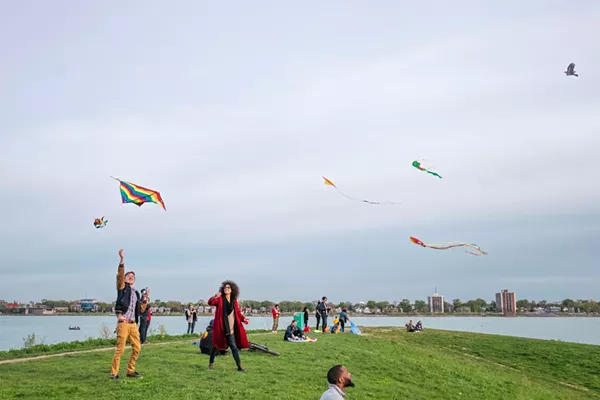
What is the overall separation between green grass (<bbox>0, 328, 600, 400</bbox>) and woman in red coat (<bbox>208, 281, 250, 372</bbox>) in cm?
87

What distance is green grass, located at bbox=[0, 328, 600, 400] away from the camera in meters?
13.5

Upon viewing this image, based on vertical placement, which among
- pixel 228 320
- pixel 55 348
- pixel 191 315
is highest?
pixel 228 320

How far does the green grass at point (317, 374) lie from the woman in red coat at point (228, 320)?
87 cm

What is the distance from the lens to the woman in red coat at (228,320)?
15.4 m

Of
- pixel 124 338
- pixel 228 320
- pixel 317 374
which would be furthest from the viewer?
pixel 317 374

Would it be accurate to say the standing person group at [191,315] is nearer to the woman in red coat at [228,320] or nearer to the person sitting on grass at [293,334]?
the person sitting on grass at [293,334]

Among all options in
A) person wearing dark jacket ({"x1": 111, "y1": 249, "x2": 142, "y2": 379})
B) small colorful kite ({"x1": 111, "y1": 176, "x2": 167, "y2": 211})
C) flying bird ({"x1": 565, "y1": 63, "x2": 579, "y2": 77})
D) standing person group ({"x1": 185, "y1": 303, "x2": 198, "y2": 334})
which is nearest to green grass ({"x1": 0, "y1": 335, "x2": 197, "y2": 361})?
standing person group ({"x1": 185, "y1": 303, "x2": 198, "y2": 334})

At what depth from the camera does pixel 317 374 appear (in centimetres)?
1745

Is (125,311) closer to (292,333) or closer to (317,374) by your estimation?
(317,374)

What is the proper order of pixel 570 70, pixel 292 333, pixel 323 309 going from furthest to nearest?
pixel 323 309
pixel 292 333
pixel 570 70

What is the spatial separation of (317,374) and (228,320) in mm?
3953

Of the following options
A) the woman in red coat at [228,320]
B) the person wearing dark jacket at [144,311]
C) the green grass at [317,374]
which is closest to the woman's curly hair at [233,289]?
the woman in red coat at [228,320]

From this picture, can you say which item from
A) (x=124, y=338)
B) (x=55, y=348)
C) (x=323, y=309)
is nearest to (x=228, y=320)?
(x=124, y=338)

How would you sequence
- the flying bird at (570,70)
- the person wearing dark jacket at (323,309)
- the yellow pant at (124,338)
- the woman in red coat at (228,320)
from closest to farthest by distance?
the yellow pant at (124,338) < the woman in red coat at (228,320) < the flying bird at (570,70) < the person wearing dark jacket at (323,309)
